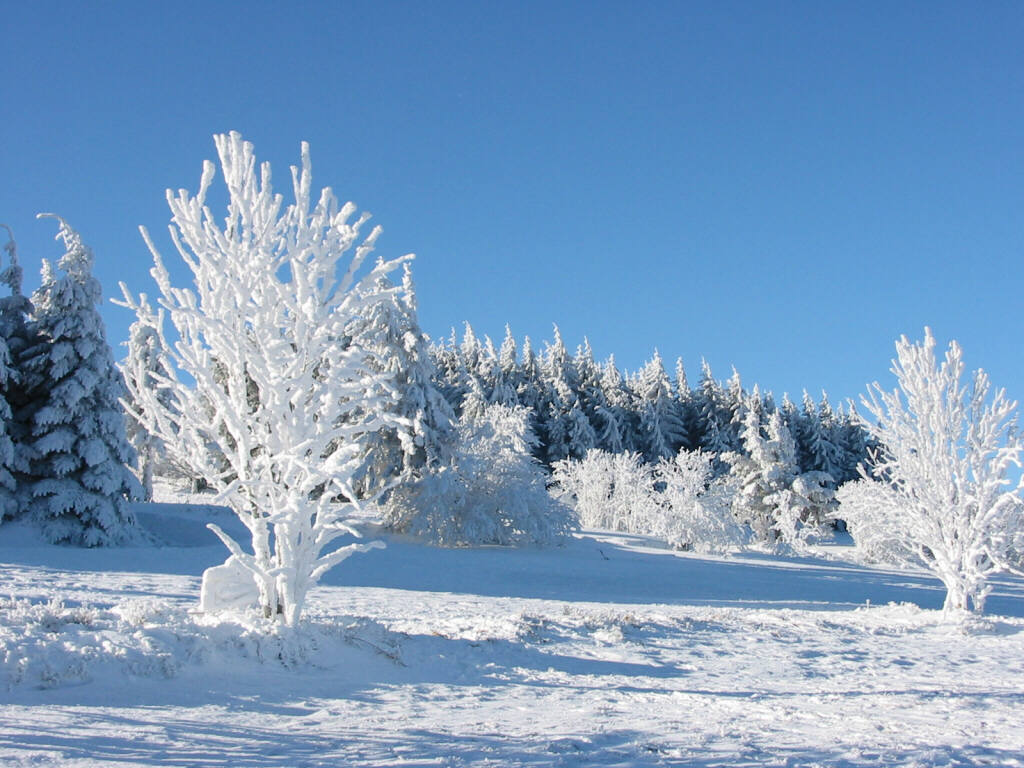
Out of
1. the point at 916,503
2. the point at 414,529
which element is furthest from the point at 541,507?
the point at 916,503

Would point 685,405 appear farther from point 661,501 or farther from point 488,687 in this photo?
point 488,687

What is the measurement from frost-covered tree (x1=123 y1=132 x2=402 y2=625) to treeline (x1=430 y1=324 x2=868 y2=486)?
47515 millimetres

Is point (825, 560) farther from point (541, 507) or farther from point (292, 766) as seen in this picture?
point (292, 766)

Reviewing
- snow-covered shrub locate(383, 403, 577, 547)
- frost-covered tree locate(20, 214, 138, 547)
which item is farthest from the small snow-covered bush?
frost-covered tree locate(20, 214, 138, 547)

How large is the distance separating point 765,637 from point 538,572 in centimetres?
1133

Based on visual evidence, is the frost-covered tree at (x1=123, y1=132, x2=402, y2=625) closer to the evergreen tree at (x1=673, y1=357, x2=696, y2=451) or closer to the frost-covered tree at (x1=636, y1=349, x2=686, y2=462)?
the frost-covered tree at (x1=636, y1=349, x2=686, y2=462)

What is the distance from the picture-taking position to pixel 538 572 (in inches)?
851

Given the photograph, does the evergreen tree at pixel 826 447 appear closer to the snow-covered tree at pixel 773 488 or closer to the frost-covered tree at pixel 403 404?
the snow-covered tree at pixel 773 488

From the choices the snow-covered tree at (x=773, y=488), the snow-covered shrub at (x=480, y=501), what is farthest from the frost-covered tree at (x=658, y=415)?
the snow-covered shrub at (x=480, y=501)

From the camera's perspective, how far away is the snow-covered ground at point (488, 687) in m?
5.04

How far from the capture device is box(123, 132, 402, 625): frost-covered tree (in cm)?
815

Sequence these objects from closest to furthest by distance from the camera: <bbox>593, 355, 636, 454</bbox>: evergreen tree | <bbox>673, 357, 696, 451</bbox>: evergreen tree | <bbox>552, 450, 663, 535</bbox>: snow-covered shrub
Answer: <bbox>552, 450, 663, 535</bbox>: snow-covered shrub → <bbox>593, 355, 636, 454</bbox>: evergreen tree → <bbox>673, 357, 696, 451</bbox>: evergreen tree

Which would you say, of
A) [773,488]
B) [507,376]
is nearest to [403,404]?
[773,488]

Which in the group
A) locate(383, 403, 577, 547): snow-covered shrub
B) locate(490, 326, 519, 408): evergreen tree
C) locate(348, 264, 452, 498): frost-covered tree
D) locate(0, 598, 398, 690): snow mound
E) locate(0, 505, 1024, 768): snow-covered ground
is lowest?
locate(0, 505, 1024, 768): snow-covered ground
